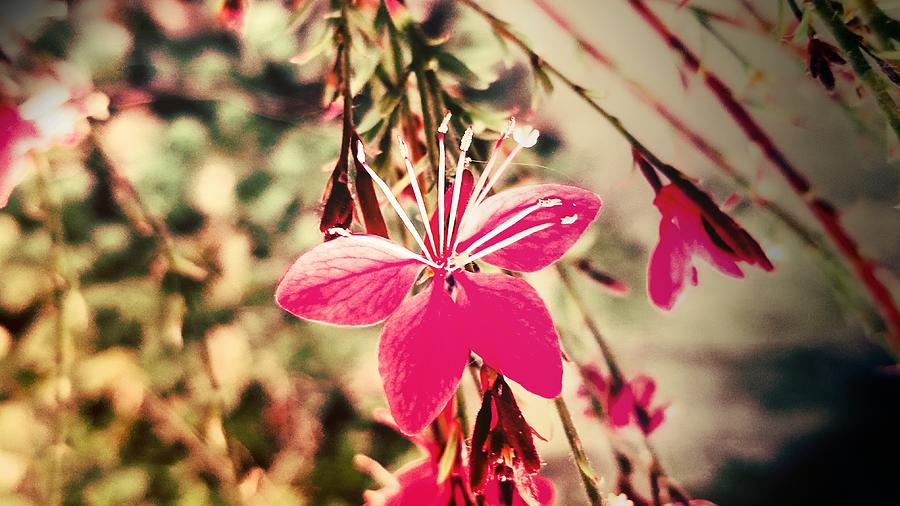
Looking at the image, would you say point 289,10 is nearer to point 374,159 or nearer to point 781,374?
point 374,159

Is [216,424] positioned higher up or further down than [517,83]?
further down

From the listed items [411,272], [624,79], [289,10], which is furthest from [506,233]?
[289,10]

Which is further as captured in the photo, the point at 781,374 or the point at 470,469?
the point at 781,374

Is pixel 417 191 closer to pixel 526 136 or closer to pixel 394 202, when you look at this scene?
pixel 394 202

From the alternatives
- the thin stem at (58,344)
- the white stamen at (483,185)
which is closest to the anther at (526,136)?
the white stamen at (483,185)

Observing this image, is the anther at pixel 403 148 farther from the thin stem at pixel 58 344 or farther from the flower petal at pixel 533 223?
the thin stem at pixel 58 344

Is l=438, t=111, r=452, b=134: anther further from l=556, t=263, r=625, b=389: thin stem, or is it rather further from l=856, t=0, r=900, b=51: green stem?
l=856, t=0, r=900, b=51: green stem
